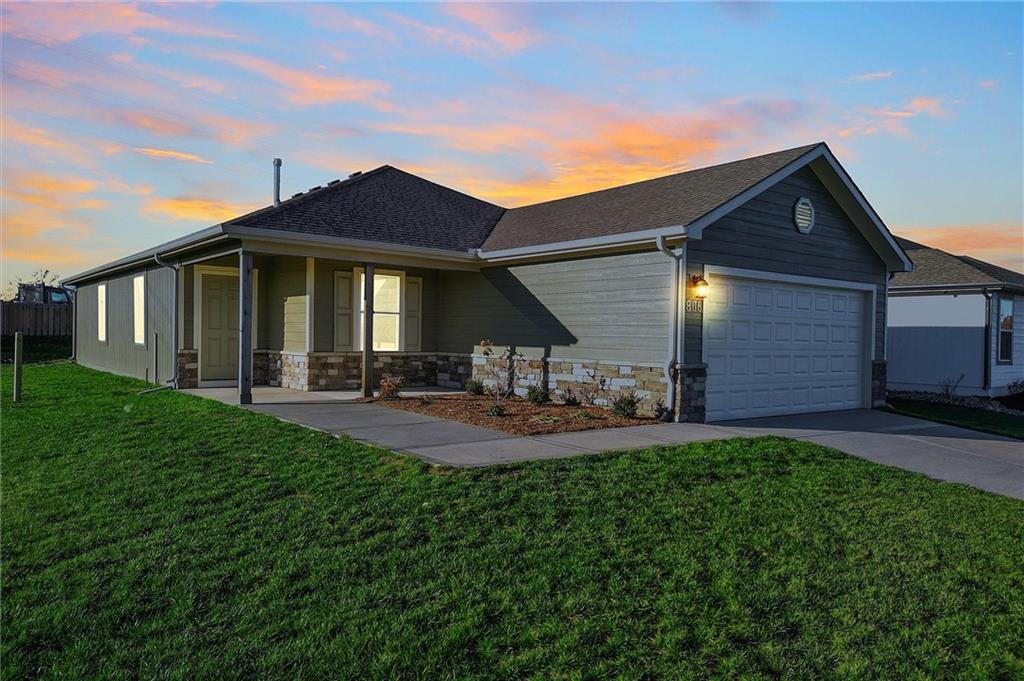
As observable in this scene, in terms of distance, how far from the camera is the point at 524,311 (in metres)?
12.7

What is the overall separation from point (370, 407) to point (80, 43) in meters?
6.63

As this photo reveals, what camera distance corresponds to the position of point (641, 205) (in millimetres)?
11977

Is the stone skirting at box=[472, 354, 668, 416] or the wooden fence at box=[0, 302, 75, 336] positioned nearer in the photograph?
the stone skirting at box=[472, 354, 668, 416]

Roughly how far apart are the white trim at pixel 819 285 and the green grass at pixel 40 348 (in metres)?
20.6

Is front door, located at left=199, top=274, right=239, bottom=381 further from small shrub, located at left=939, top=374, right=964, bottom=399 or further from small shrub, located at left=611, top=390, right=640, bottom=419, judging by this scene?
small shrub, located at left=939, top=374, right=964, bottom=399

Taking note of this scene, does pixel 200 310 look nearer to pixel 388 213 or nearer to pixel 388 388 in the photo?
pixel 388 213

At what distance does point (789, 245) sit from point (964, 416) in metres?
5.34

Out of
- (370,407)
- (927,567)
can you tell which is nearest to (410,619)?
(927,567)

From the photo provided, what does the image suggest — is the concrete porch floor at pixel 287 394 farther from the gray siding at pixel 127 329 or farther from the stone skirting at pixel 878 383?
the stone skirting at pixel 878 383

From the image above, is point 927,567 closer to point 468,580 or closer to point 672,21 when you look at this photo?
point 468,580

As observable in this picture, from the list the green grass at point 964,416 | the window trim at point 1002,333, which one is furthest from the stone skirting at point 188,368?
the window trim at point 1002,333

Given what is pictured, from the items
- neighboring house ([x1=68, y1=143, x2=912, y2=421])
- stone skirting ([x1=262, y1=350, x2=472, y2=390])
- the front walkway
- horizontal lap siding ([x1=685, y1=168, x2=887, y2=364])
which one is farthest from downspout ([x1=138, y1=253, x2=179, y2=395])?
horizontal lap siding ([x1=685, y1=168, x2=887, y2=364])

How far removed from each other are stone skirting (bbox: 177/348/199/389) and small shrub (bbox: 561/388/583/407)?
7.32m

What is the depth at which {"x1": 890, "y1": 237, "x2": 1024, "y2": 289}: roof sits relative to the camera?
55.7 feet
